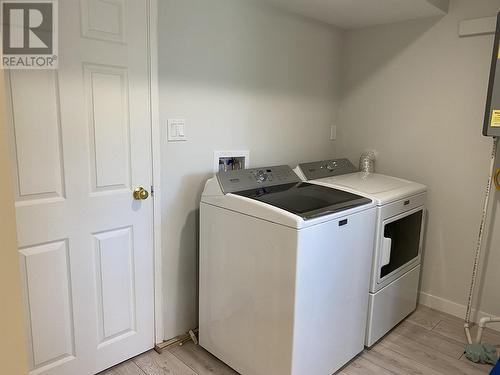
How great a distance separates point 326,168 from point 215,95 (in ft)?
3.05

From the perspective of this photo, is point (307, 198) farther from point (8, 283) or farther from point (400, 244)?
point (8, 283)

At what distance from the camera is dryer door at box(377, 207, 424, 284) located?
225 cm

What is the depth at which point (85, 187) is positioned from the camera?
1.81 metres

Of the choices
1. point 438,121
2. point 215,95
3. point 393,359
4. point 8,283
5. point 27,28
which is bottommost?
point 393,359

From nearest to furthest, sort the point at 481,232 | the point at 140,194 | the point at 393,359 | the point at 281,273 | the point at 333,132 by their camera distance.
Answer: the point at 281,273, the point at 140,194, the point at 393,359, the point at 481,232, the point at 333,132

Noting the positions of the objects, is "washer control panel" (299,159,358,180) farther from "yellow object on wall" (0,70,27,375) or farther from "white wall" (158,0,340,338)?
"yellow object on wall" (0,70,27,375)

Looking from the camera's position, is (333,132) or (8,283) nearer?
(8,283)

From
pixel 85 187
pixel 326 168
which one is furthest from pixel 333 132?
pixel 85 187

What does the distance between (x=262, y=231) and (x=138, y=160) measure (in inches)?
29.1

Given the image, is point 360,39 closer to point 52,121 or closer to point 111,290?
point 52,121

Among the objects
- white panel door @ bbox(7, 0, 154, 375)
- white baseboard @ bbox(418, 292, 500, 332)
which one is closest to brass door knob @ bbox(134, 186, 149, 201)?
white panel door @ bbox(7, 0, 154, 375)

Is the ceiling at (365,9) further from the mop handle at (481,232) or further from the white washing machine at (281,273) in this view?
the white washing machine at (281,273)

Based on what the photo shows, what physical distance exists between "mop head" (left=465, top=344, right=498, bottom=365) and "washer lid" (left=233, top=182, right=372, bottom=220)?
3.54 ft

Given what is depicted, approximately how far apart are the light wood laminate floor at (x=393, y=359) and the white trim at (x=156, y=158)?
17 centimetres
